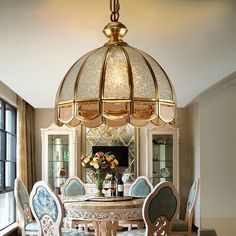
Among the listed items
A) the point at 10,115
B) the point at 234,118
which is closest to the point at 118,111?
the point at 234,118

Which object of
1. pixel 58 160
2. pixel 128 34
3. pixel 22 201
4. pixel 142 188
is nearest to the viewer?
pixel 128 34

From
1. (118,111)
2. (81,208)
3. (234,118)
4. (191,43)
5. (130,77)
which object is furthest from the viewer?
(234,118)

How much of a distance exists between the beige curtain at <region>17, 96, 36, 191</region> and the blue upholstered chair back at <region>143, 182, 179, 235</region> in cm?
368

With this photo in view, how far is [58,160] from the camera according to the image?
8.16 meters

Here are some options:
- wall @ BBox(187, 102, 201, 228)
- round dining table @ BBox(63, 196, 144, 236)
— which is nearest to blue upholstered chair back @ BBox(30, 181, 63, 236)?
round dining table @ BBox(63, 196, 144, 236)

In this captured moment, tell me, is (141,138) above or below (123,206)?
above

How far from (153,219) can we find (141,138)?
411 cm

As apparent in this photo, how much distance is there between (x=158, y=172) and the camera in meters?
8.17

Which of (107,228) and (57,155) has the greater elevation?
(57,155)

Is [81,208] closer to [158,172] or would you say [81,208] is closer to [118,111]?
[118,111]

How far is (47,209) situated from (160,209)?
42.1 inches

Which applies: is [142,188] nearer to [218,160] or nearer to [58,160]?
[218,160]

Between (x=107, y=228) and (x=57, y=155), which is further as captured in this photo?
(x=57, y=155)

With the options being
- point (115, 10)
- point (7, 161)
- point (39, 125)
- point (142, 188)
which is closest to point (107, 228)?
point (142, 188)
